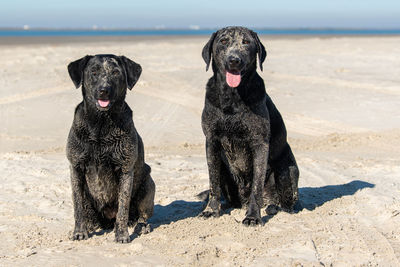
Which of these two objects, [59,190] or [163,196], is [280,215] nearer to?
[163,196]

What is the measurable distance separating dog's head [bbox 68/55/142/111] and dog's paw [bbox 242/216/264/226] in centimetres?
184

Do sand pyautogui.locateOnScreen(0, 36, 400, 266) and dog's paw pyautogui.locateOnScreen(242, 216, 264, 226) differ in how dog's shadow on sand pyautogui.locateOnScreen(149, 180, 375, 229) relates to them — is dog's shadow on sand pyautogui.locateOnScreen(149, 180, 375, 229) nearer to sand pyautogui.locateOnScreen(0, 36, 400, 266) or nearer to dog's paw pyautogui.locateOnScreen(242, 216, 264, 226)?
sand pyautogui.locateOnScreen(0, 36, 400, 266)

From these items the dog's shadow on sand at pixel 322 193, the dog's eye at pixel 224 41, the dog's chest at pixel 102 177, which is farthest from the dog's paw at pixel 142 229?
the dog's eye at pixel 224 41

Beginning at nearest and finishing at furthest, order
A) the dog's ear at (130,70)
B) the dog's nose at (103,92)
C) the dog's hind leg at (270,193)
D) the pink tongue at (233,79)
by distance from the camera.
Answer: the dog's nose at (103,92) < the dog's ear at (130,70) < the pink tongue at (233,79) < the dog's hind leg at (270,193)

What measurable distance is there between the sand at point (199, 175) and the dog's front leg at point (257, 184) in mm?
153

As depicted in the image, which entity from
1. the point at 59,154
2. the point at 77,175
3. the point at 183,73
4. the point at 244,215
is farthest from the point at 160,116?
the point at 77,175

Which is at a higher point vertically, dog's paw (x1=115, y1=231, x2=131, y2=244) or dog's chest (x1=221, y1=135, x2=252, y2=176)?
dog's chest (x1=221, y1=135, x2=252, y2=176)

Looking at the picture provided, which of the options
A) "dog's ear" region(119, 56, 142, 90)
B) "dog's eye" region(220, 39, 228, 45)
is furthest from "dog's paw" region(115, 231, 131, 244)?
"dog's eye" region(220, 39, 228, 45)

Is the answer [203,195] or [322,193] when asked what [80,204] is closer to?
[203,195]

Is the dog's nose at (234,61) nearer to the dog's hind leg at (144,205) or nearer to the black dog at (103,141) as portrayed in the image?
the black dog at (103,141)

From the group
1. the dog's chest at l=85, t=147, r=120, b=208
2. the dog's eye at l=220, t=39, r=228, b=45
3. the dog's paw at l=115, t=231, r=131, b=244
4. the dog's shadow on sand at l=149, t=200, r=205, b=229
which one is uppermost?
the dog's eye at l=220, t=39, r=228, b=45

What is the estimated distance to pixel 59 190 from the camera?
279 inches

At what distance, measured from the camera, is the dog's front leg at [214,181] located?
5.92 meters

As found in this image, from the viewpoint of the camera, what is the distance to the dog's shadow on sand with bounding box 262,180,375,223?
21.3 ft
